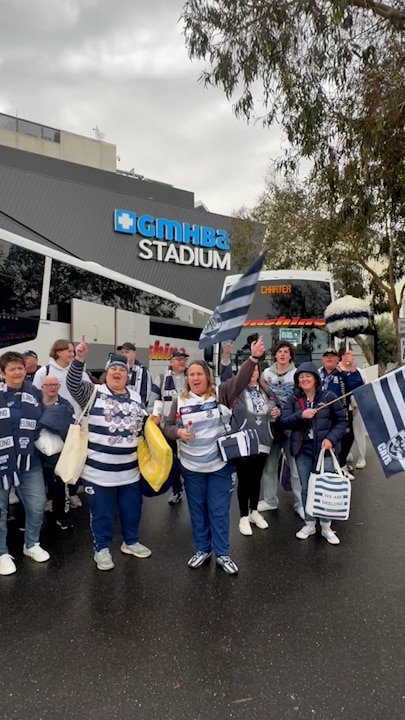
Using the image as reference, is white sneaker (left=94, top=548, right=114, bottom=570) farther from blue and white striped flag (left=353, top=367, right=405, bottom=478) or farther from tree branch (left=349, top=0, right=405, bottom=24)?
tree branch (left=349, top=0, right=405, bottom=24)

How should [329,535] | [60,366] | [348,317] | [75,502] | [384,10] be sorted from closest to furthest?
[329,535], [60,366], [75,502], [384,10], [348,317]

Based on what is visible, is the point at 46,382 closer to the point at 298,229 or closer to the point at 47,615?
the point at 47,615

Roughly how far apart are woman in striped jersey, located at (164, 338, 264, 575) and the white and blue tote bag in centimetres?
82

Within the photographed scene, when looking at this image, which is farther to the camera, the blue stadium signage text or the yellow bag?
the blue stadium signage text

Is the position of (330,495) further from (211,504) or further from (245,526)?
(211,504)

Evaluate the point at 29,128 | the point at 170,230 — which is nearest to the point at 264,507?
the point at 170,230

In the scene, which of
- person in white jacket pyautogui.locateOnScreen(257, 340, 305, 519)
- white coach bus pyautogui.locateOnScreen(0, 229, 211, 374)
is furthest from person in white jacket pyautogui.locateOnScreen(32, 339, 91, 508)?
white coach bus pyautogui.locateOnScreen(0, 229, 211, 374)

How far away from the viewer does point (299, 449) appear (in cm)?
473

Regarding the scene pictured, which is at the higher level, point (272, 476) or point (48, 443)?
point (48, 443)

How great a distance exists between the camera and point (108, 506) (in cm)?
398

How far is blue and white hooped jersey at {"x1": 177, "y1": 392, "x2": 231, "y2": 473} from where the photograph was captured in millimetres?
3947

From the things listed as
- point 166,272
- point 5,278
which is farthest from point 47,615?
point 166,272

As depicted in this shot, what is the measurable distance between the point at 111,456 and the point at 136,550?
968mm

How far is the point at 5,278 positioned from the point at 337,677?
7.56m
